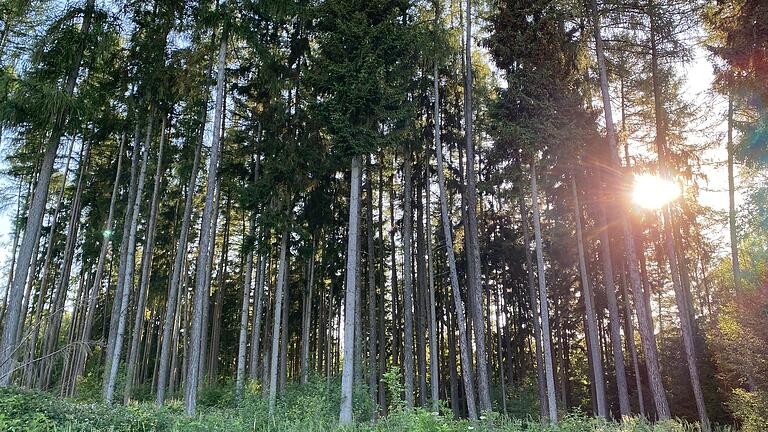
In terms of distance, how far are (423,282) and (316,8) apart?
37.1 feet

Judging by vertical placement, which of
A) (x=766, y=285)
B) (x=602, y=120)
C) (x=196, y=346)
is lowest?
(x=196, y=346)

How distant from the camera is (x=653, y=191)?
1695cm

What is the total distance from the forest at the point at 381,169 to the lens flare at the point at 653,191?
12 centimetres

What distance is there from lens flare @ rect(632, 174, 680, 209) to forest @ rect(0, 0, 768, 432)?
124 mm

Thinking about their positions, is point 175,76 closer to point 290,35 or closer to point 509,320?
point 290,35

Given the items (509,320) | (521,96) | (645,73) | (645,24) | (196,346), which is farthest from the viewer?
(509,320)

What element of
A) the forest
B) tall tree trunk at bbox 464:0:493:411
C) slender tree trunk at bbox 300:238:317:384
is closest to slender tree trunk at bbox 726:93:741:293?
the forest

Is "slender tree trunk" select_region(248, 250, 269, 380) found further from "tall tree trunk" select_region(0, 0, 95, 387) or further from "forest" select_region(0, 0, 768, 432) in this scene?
"tall tree trunk" select_region(0, 0, 95, 387)

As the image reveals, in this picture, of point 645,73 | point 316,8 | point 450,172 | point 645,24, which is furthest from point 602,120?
point 316,8

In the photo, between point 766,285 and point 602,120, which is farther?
point 602,120

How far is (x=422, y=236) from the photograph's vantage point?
64.8 ft

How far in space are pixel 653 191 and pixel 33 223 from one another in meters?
18.7

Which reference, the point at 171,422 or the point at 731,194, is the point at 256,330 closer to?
the point at 171,422

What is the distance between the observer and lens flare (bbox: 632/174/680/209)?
16.5 m
